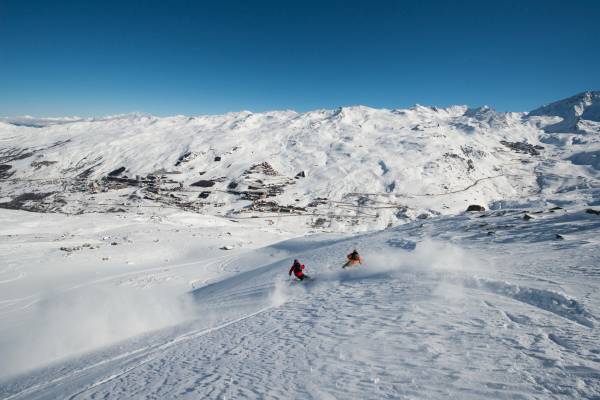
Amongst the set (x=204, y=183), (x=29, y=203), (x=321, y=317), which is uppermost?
(x=204, y=183)

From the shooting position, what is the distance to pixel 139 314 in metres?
19.0

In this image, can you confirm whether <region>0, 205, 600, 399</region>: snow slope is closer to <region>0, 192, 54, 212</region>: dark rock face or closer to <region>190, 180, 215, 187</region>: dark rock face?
<region>190, 180, 215, 187</region>: dark rock face

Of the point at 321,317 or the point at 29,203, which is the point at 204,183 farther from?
the point at 321,317

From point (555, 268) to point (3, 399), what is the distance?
2201 centimetres

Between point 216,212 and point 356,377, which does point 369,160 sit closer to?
point 216,212

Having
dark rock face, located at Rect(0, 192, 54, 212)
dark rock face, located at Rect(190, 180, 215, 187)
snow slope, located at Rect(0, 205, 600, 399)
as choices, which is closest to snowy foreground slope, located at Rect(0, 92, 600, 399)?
snow slope, located at Rect(0, 205, 600, 399)

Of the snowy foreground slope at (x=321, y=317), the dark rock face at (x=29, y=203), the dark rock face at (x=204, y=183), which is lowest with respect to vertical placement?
the snowy foreground slope at (x=321, y=317)

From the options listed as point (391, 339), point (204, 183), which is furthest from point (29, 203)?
point (391, 339)

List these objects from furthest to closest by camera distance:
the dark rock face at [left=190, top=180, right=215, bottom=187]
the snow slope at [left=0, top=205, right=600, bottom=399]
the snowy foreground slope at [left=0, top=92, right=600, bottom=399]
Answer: the dark rock face at [left=190, top=180, right=215, bottom=187], the snowy foreground slope at [left=0, top=92, right=600, bottom=399], the snow slope at [left=0, top=205, right=600, bottom=399]

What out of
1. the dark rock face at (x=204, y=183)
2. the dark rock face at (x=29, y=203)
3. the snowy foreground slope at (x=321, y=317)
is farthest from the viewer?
the dark rock face at (x=204, y=183)

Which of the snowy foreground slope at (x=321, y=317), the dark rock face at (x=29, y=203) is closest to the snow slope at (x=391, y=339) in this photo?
the snowy foreground slope at (x=321, y=317)

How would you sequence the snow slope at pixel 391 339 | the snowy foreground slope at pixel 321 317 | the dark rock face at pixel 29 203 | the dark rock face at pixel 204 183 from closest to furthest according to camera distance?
1. the snow slope at pixel 391 339
2. the snowy foreground slope at pixel 321 317
3. the dark rock face at pixel 29 203
4. the dark rock face at pixel 204 183

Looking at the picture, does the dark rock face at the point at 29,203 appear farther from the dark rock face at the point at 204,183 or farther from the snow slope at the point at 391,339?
the snow slope at the point at 391,339

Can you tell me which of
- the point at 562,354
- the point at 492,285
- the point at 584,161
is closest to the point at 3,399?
the point at 562,354
